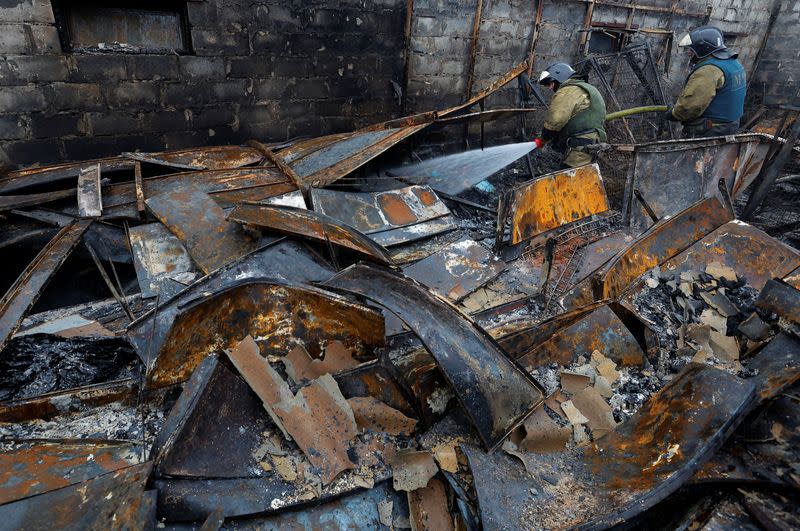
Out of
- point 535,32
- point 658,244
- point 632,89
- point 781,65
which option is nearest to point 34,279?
point 658,244

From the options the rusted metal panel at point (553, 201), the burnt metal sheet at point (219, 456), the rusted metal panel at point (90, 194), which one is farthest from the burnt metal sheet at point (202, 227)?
the rusted metal panel at point (553, 201)

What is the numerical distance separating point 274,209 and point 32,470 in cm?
199

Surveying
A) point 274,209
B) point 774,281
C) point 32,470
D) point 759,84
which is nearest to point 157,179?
point 274,209

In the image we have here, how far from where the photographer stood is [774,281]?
3027 millimetres

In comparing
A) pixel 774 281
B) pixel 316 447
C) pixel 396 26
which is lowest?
pixel 316 447

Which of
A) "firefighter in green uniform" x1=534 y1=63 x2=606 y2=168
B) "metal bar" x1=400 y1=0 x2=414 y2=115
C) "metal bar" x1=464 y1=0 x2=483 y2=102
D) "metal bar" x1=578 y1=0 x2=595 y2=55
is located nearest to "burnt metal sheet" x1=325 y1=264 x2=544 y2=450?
"firefighter in green uniform" x1=534 y1=63 x2=606 y2=168

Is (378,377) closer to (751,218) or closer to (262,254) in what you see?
(262,254)

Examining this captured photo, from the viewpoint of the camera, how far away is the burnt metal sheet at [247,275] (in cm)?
246

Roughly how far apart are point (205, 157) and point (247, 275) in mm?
2259

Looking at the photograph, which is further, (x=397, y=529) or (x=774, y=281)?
(x=774, y=281)

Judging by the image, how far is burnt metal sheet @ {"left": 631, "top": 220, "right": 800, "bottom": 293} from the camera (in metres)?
3.64

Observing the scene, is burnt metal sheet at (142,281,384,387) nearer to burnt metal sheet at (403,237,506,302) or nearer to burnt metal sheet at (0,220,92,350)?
burnt metal sheet at (0,220,92,350)

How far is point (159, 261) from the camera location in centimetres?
331

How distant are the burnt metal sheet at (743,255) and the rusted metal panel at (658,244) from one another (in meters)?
0.08
